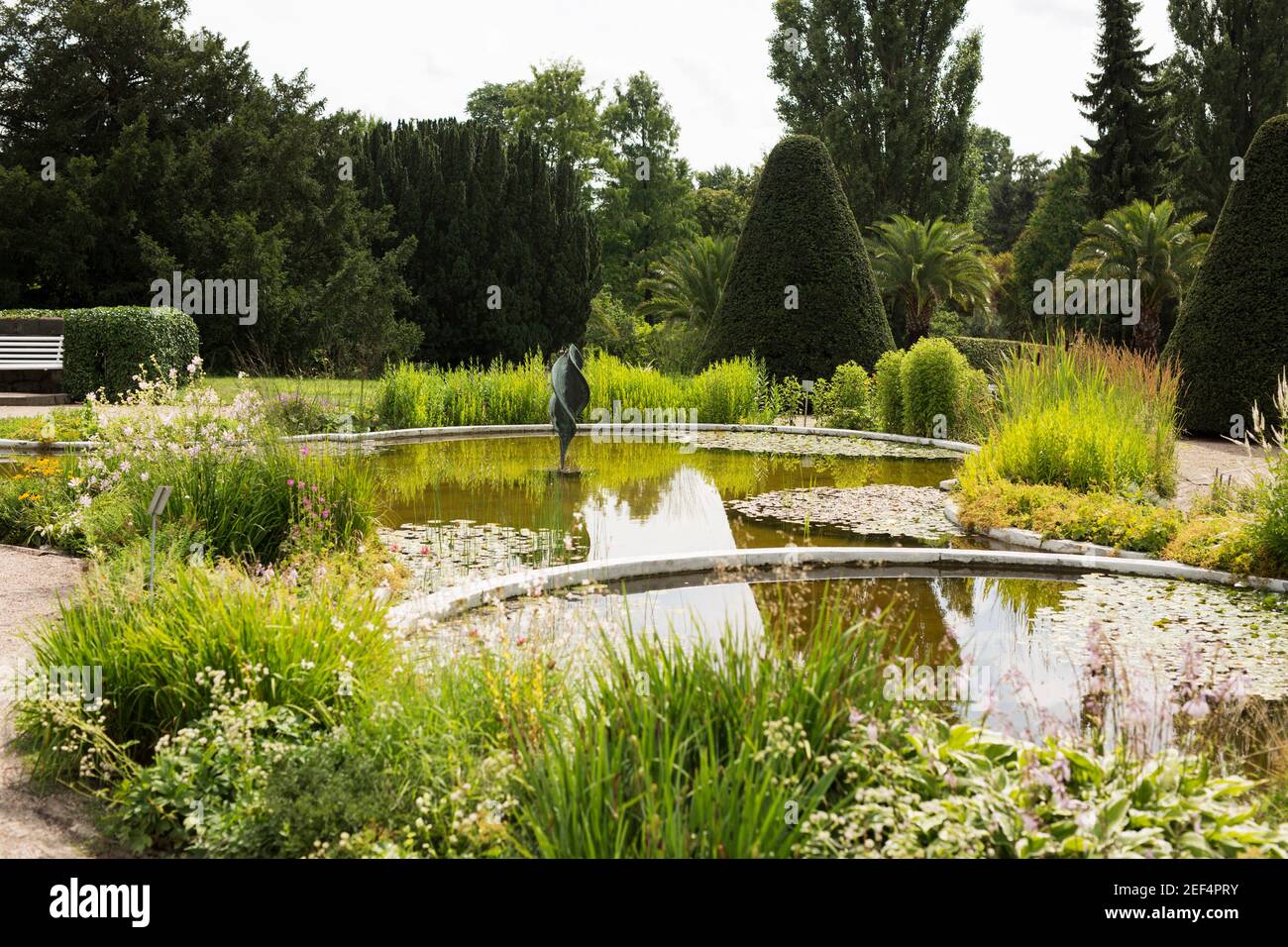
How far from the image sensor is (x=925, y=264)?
27.6 metres

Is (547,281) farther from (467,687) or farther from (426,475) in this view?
(467,687)

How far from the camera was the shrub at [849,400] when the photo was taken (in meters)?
14.9

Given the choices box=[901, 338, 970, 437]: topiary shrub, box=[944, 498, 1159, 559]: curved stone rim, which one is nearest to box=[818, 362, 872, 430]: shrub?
box=[901, 338, 970, 437]: topiary shrub

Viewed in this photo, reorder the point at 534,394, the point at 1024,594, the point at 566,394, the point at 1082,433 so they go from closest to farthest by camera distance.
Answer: the point at 1024,594 → the point at 1082,433 → the point at 566,394 → the point at 534,394

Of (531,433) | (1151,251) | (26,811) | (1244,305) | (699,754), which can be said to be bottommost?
(26,811)

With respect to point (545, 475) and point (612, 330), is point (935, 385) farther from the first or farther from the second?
point (612, 330)

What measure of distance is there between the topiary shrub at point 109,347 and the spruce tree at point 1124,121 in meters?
26.4

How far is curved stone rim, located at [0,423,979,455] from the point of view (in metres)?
11.8

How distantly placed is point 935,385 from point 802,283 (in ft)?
15.2

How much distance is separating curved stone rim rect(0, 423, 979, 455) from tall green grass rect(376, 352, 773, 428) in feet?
1.18

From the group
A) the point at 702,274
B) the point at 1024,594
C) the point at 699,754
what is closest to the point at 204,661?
the point at 699,754

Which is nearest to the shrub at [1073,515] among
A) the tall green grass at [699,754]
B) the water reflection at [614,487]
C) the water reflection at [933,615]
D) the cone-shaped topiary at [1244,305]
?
the water reflection at [933,615]
